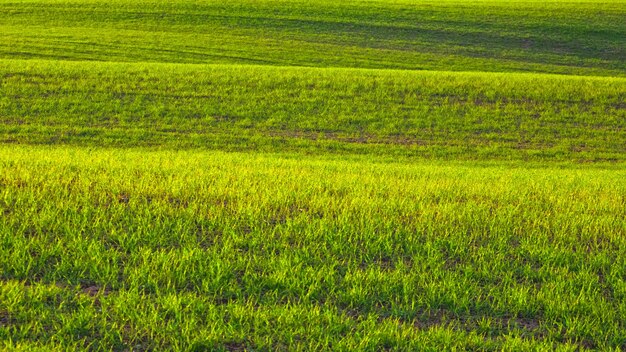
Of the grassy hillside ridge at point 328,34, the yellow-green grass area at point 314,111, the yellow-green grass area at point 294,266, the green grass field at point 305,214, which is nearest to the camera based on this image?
the yellow-green grass area at point 294,266

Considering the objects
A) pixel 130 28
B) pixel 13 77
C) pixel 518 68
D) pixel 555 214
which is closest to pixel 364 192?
pixel 555 214

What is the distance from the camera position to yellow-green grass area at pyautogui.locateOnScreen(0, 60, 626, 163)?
1883 cm

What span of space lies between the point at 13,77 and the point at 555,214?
20098 mm

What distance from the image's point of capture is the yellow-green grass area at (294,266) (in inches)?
185

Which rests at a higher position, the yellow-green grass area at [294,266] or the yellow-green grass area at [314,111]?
the yellow-green grass area at [294,266]

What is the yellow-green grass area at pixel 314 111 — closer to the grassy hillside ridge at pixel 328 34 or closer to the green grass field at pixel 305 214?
the green grass field at pixel 305 214

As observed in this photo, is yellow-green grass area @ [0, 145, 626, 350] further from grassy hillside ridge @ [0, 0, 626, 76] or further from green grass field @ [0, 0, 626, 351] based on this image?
grassy hillside ridge @ [0, 0, 626, 76]

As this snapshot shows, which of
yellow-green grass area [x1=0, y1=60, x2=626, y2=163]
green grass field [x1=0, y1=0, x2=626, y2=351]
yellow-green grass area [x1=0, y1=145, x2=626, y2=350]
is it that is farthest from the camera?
yellow-green grass area [x1=0, y1=60, x2=626, y2=163]

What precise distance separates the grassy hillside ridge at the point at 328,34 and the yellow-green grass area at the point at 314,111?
734 cm

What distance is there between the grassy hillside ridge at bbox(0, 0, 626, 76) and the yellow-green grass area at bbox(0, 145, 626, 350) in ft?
79.0

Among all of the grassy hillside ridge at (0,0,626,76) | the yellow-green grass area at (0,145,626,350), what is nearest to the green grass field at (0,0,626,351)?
the yellow-green grass area at (0,145,626,350)

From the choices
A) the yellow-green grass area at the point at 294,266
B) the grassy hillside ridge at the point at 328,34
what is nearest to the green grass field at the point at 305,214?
the yellow-green grass area at the point at 294,266

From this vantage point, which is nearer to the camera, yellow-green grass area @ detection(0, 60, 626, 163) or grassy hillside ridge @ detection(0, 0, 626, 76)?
yellow-green grass area @ detection(0, 60, 626, 163)

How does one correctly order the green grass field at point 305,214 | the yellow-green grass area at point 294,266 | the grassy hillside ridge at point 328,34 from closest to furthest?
the yellow-green grass area at point 294,266 < the green grass field at point 305,214 < the grassy hillside ridge at point 328,34
